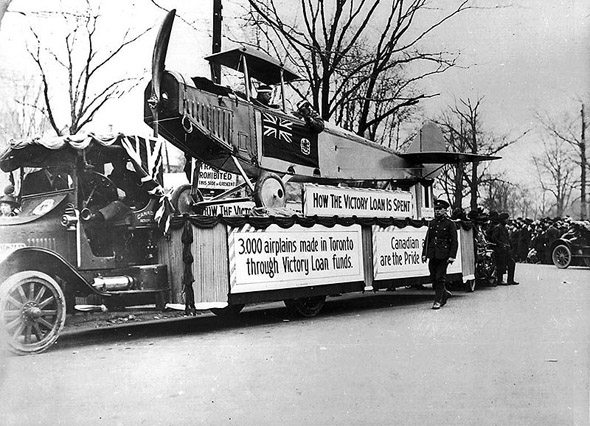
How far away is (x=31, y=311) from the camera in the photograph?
6.50m

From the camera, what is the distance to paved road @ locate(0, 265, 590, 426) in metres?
4.57

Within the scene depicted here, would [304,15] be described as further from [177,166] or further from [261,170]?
[177,166]

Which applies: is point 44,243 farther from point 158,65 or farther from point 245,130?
point 245,130

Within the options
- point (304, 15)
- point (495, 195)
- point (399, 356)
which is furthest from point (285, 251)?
point (495, 195)

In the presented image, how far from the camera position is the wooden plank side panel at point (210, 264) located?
820 cm

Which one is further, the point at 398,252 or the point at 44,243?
the point at 398,252

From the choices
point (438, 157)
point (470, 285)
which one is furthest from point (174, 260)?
point (438, 157)

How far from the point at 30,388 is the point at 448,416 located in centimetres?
342

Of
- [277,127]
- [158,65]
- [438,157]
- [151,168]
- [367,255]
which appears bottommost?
[367,255]

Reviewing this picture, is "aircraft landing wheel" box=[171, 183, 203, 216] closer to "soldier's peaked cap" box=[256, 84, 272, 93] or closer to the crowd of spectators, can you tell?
"soldier's peaked cap" box=[256, 84, 272, 93]

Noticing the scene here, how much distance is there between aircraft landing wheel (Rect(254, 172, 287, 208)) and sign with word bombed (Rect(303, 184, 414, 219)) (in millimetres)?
929

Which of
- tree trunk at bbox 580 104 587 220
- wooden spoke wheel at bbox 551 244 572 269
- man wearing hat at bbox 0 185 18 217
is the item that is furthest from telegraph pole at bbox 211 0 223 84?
wooden spoke wheel at bbox 551 244 572 269

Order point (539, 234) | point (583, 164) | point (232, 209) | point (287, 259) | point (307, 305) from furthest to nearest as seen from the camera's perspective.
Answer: point (539, 234), point (232, 209), point (307, 305), point (287, 259), point (583, 164)

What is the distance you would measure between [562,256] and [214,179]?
12.2 meters
